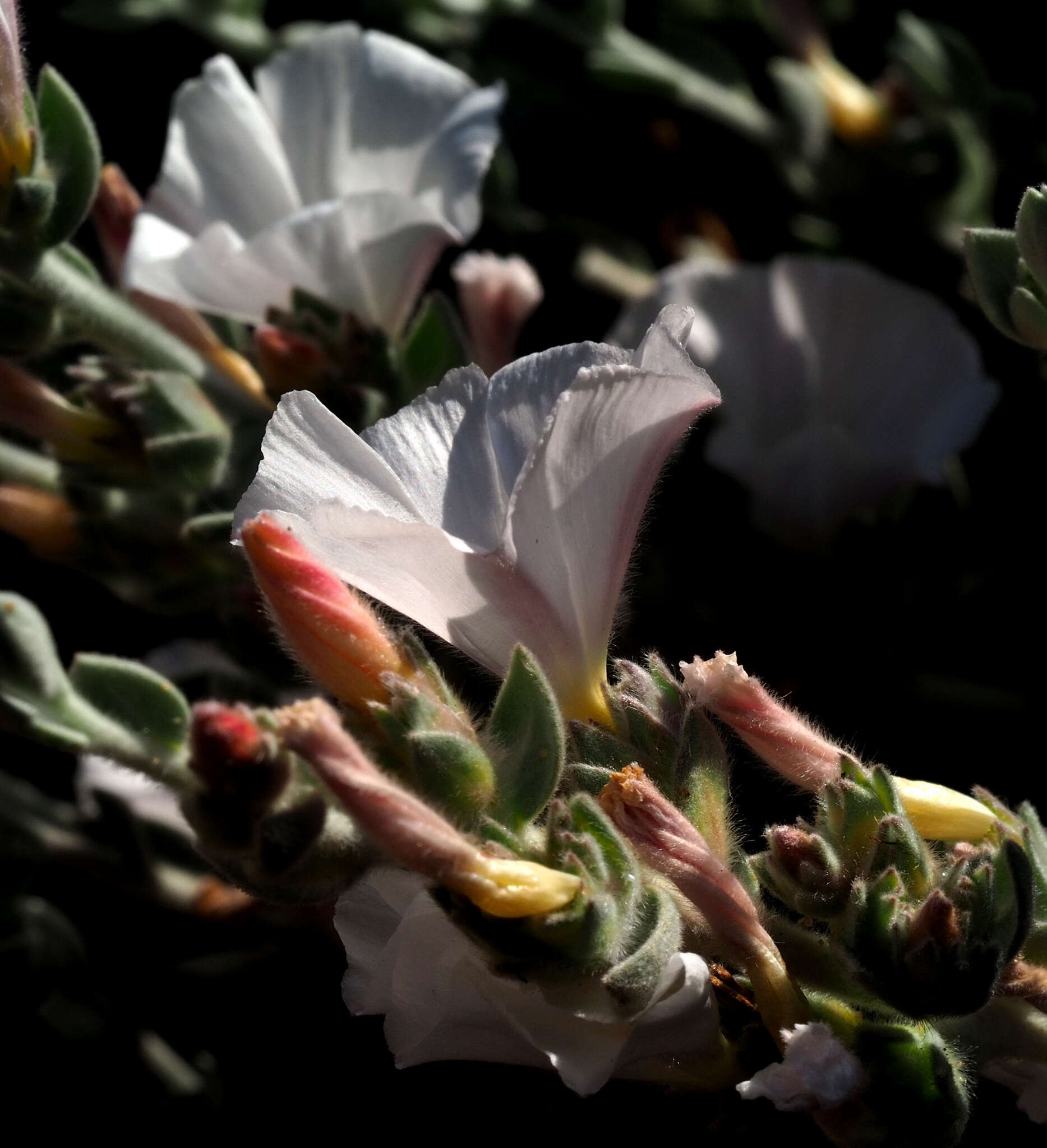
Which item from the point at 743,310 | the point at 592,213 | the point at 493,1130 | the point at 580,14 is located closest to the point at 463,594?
the point at 493,1130

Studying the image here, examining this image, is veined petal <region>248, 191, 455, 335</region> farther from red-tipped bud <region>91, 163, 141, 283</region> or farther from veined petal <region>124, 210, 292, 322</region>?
red-tipped bud <region>91, 163, 141, 283</region>

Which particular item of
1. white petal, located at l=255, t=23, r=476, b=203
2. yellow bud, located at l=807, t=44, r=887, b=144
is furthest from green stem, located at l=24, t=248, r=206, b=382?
yellow bud, located at l=807, t=44, r=887, b=144

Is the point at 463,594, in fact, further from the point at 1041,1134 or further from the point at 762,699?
the point at 1041,1134

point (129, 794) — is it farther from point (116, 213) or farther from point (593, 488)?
point (593, 488)

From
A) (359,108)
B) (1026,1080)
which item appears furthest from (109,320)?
(1026,1080)

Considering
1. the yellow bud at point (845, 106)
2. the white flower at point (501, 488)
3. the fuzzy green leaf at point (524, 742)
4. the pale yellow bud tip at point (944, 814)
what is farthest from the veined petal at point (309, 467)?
the yellow bud at point (845, 106)

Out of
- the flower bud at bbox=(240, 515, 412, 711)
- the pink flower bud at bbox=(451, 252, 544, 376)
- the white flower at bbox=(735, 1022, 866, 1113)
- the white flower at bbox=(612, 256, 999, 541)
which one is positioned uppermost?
the flower bud at bbox=(240, 515, 412, 711)

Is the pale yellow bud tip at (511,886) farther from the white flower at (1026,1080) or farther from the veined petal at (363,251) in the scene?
the veined petal at (363,251)
